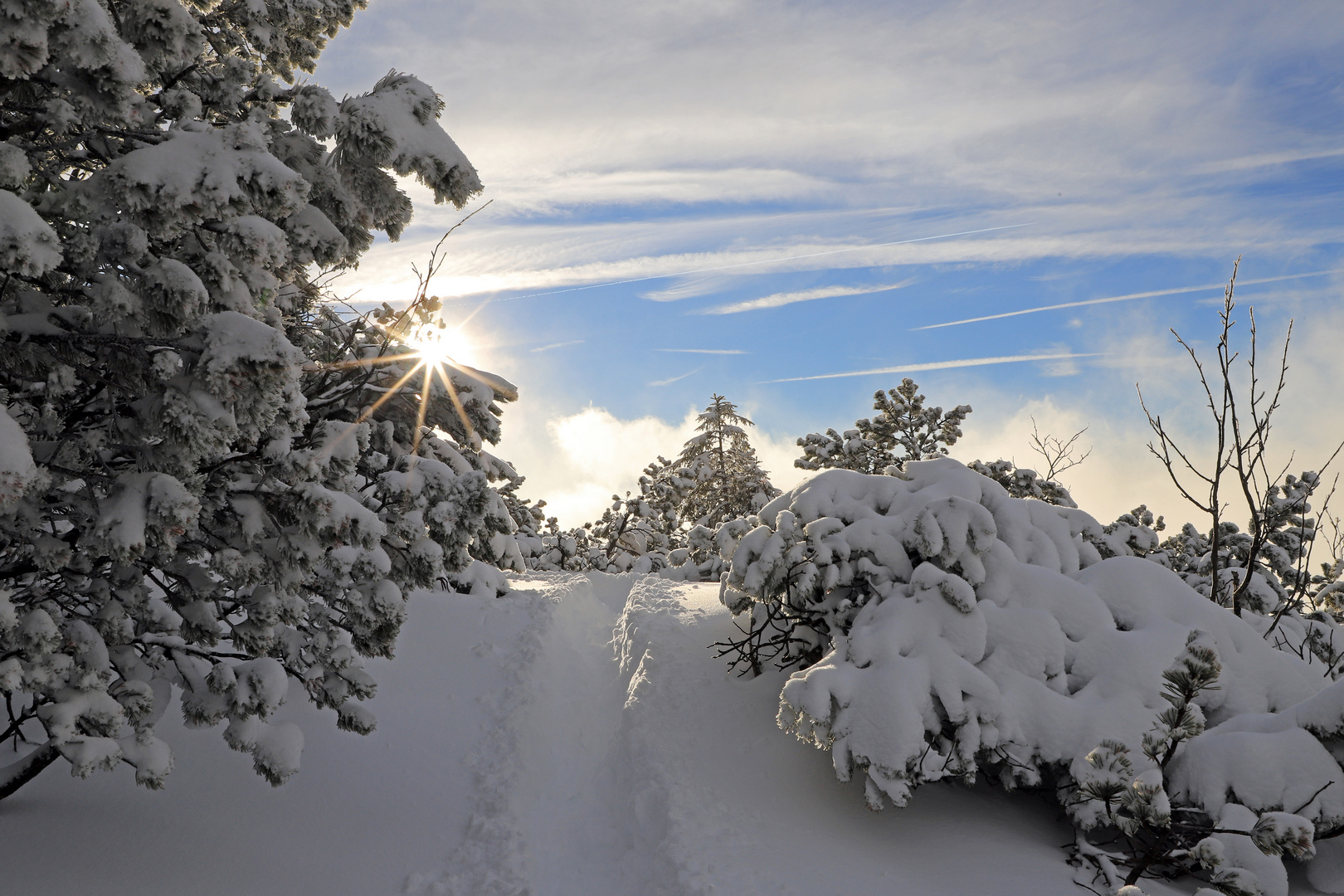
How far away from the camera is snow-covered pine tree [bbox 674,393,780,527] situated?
2497cm

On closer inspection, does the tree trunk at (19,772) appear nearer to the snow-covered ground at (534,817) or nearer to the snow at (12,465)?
the snow-covered ground at (534,817)

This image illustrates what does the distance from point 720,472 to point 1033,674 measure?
66.2 feet

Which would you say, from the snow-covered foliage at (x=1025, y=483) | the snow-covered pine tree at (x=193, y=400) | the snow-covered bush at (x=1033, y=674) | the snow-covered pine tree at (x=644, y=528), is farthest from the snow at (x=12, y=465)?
the snow-covered pine tree at (x=644, y=528)

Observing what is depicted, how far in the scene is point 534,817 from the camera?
6387mm

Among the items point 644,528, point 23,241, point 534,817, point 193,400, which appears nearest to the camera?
point 23,241

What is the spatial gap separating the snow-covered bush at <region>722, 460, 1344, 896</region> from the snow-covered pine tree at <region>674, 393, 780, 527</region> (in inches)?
606

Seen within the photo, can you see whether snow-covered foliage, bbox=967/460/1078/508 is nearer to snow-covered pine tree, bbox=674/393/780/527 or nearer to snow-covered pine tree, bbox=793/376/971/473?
snow-covered pine tree, bbox=793/376/971/473

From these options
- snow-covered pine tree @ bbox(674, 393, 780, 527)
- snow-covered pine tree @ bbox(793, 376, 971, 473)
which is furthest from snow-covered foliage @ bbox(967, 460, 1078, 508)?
snow-covered pine tree @ bbox(674, 393, 780, 527)

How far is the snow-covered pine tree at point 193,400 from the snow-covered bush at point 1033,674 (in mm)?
2921

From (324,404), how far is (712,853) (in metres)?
4.39

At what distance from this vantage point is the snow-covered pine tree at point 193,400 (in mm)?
3729

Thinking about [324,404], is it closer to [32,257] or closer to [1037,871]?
[32,257]

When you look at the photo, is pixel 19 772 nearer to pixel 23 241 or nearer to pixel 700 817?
pixel 23 241

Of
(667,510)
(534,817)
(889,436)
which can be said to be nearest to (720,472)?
(667,510)
